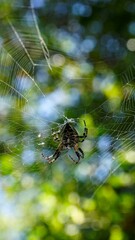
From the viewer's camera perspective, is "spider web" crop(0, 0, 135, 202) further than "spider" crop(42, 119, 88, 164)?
No

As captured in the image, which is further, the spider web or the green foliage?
the green foliage

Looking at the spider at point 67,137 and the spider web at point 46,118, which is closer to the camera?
the spider web at point 46,118

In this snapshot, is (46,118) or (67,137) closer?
(67,137)

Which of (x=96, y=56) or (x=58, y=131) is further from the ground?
(x=96, y=56)

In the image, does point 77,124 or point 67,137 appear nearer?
point 67,137

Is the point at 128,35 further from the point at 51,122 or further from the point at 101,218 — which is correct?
the point at 101,218

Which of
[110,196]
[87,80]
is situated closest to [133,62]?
[87,80]

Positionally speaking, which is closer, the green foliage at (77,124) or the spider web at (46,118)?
the spider web at (46,118)

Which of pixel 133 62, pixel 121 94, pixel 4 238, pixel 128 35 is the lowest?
pixel 4 238
